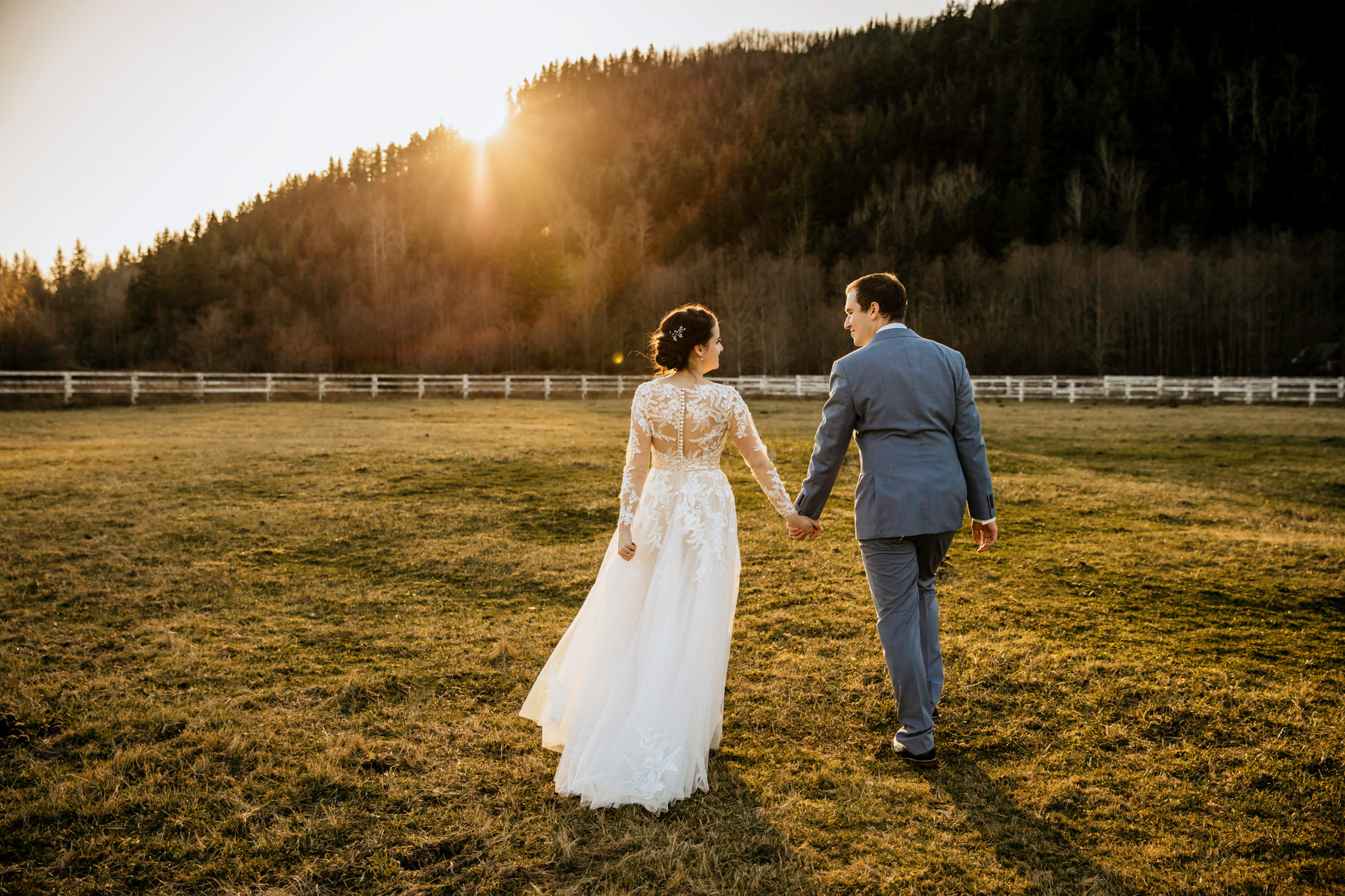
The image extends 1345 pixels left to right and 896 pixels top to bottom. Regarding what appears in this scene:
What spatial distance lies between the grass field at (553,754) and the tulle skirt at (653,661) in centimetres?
15

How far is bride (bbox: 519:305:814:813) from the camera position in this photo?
11.0 feet

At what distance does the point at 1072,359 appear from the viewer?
4634cm

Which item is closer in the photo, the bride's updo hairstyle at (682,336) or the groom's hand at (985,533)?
the groom's hand at (985,533)

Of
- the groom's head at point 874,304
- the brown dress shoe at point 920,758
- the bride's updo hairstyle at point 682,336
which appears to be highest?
the groom's head at point 874,304

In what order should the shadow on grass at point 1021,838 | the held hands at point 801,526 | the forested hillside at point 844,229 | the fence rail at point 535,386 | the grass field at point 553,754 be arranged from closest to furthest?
1. the shadow on grass at point 1021,838
2. the grass field at point 553,754
3. the held hands at point 801,526
4. the fence rail at point 535,386
5. the forested hillside at point 844,229

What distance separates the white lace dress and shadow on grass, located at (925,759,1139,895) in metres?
1.11

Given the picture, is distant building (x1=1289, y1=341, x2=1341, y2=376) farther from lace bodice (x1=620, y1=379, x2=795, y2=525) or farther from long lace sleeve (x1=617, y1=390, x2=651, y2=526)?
long lace sleeve (x1=617, y1=390, x2=651, y2=526)

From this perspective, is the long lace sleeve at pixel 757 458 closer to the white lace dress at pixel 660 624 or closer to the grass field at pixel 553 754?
the white lace dress at pixel 660 624

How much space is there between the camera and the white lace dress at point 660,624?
10.8 feet

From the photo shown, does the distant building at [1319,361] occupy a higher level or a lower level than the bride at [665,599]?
higher

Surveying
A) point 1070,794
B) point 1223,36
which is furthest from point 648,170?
point 1070,794

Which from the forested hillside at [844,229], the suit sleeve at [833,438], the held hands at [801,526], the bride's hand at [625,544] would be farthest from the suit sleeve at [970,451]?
the forested hillside at [844,229]

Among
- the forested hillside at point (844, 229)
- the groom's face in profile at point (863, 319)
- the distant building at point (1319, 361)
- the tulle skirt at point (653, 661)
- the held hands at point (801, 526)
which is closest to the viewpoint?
the tulle skirt at point (653, 661)

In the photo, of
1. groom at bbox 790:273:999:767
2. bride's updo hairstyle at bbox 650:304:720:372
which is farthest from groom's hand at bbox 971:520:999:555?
bride's updo hairstyle at bbox 650:304:720:372
